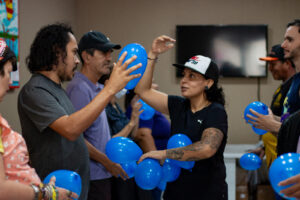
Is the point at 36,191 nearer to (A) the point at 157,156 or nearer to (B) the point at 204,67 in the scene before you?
(A) the point at 157,156

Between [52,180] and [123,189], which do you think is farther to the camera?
[123,189]

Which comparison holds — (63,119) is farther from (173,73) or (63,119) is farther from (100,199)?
(173,73)

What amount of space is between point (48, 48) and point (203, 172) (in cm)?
102

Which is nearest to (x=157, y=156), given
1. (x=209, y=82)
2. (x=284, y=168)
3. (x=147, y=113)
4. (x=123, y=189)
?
(x=209, y=82)

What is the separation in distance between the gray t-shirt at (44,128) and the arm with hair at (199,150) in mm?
430

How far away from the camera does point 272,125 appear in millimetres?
2186

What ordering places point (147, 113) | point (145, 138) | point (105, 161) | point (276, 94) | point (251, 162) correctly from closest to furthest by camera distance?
point (105, 161) → point (251, 162) → point (276, 94) → point (147, 113) → point (145, 138)

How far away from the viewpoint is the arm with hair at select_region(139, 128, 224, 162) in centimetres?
177

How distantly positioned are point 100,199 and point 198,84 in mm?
938

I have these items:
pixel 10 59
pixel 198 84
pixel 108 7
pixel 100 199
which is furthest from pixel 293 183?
pixel 108 7

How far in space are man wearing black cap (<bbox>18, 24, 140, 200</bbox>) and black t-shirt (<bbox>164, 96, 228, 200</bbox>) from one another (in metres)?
0.52

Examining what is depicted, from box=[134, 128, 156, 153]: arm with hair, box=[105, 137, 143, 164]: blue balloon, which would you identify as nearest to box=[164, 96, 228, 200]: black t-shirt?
box=[105, 137, 143, 164]: blue balloon

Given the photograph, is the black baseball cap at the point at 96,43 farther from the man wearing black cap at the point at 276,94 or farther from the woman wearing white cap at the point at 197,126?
the man wearing black cap at the point at 276,94

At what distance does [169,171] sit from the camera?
1.85m
